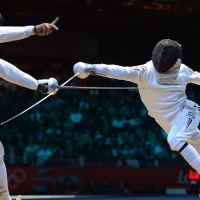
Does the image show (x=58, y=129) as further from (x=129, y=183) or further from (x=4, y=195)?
(x=4, y=195)

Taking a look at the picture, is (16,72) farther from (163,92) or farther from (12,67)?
(163,92)

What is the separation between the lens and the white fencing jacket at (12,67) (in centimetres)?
494

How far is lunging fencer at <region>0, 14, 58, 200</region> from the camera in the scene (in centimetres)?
494

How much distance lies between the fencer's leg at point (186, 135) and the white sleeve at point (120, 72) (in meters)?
0.52

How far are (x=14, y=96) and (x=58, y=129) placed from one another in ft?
4.57

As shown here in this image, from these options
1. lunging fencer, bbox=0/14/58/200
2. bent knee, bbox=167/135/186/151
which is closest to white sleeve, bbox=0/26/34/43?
lunging fencer, bbox=0/14/58/200

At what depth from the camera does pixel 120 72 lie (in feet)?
17.5

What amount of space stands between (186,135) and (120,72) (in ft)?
2.64

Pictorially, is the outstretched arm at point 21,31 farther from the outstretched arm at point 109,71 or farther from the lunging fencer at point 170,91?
the lunging fencer at point 170,91

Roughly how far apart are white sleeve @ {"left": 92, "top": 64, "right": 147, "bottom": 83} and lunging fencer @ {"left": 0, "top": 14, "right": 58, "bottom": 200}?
0.41 meters

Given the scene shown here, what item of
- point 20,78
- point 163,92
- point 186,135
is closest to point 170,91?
point 163,92

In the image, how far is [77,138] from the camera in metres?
12.0

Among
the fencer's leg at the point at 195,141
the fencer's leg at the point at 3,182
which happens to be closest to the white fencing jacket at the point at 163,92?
the fencer's leg at the point at 195,141

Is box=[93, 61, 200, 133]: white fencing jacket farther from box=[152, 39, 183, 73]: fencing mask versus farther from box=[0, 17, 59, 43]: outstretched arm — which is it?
box=[0, 17, 59, 43]: outstretched arm
